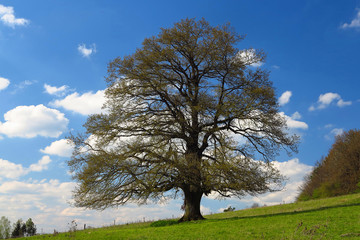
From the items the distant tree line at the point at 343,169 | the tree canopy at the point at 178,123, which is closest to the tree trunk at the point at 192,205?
the tree canopy at the point at 178,123

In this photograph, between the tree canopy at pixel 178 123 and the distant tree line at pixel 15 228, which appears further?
the distant tree line at pixel 15 228

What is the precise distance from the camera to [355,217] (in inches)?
685

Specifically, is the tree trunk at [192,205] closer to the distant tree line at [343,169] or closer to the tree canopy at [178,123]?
the tree canopy at [178,123]

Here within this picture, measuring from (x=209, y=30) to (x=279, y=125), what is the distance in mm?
8566

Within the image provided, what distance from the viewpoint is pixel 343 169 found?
45.4 m

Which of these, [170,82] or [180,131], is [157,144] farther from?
[170,82]

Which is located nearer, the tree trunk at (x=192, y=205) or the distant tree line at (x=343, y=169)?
the tree trunk at (x=192, y=205)

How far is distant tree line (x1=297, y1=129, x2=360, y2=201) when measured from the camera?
145 ft

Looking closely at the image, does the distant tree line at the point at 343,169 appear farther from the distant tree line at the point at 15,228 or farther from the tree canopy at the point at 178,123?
the distant tree line at the point at 15,228

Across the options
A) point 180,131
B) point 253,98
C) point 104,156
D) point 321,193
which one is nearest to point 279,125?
point 253,98

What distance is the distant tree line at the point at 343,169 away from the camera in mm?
44094

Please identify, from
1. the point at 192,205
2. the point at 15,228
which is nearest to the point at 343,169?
the point at 192,205

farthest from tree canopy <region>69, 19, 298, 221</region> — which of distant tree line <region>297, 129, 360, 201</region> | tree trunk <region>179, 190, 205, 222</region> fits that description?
distant tree line <region>297, 129, 360, 201</region>

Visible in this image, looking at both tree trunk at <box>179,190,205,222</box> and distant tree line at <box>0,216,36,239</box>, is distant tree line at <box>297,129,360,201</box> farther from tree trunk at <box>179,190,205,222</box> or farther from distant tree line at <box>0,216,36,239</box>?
distant tree line at <box>0,216,36,239</box>
